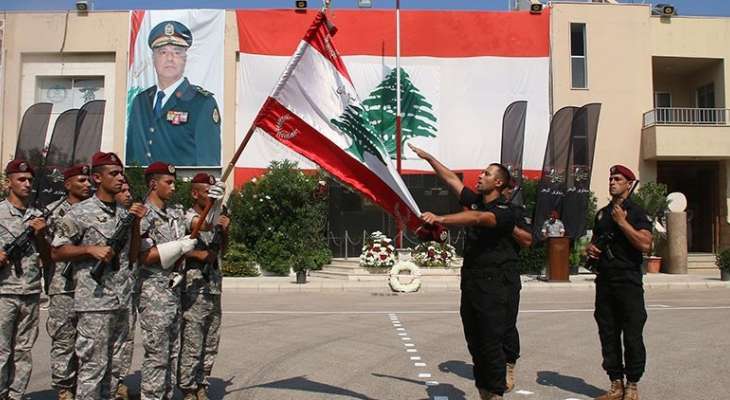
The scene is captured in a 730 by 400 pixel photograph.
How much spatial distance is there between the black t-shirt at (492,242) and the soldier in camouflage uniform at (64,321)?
10.7 feet

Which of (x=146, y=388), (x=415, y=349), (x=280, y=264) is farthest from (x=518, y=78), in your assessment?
(x=146, y=388)

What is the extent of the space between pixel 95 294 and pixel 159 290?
0.63 m

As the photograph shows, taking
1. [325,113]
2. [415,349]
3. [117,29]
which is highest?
[117,29]

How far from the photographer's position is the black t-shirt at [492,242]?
17.0 ft

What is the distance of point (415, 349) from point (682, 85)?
26055 mm

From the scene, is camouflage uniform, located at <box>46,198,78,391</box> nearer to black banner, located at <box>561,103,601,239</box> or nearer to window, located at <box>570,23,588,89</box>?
black banner, located at <box>561,103,601,239</box>

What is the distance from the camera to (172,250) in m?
5.25

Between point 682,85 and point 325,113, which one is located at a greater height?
Answer: point 682,85

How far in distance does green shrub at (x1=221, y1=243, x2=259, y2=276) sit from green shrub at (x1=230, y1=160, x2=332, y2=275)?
60cm

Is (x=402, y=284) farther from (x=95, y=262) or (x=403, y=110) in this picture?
(x=95, y=262)

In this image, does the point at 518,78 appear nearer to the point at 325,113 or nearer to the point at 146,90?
the point at 146,90

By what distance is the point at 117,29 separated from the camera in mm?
27297

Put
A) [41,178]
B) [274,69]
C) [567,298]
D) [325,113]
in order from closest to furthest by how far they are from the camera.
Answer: [325,113], [567,298], [41,178], [274,69]

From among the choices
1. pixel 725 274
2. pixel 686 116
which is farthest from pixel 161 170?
pixel 686 116
